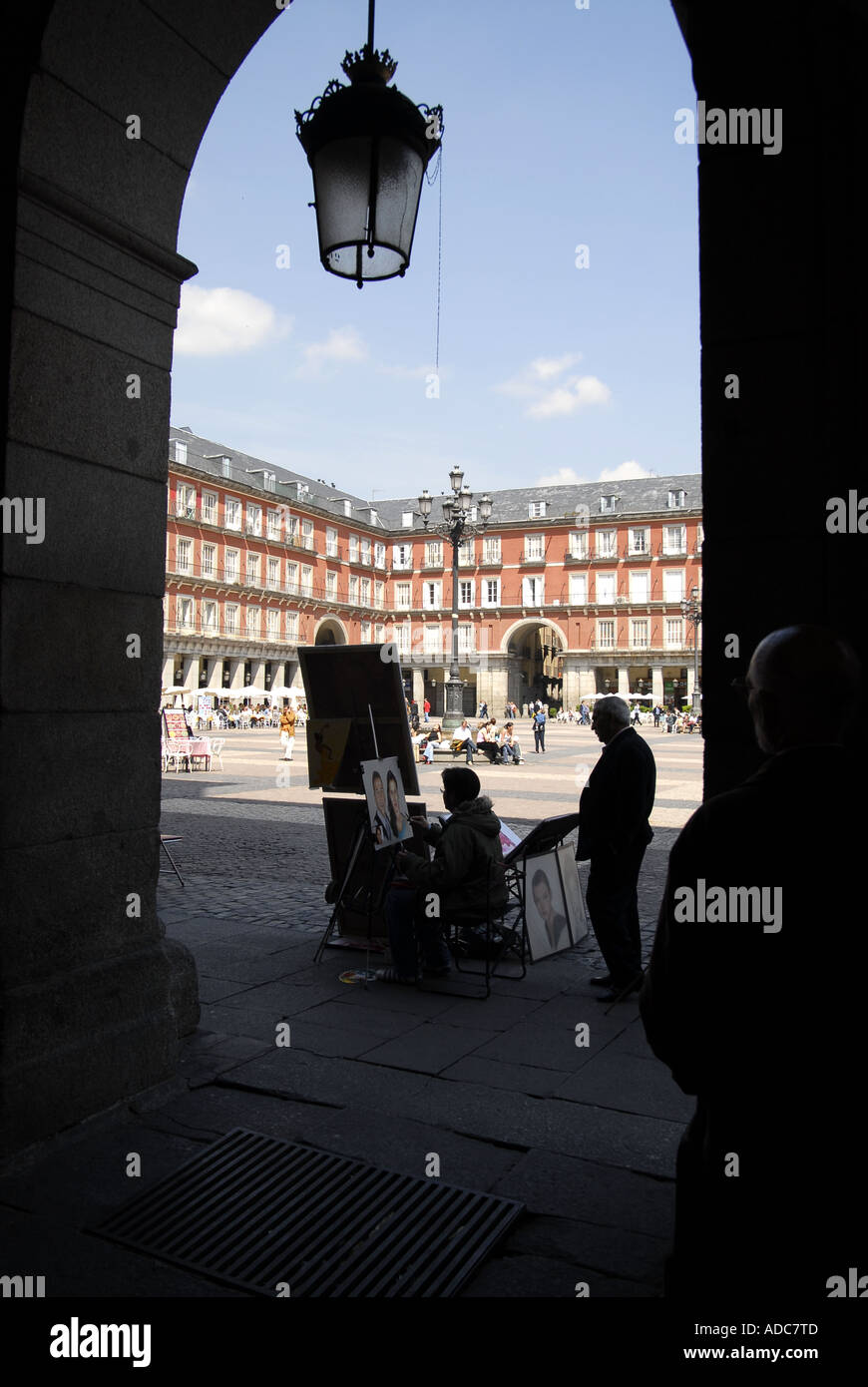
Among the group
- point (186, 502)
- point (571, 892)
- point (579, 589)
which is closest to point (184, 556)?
point (186, 502)

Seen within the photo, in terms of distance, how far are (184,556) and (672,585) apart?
1162 inches

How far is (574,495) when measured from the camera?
64.0 metres

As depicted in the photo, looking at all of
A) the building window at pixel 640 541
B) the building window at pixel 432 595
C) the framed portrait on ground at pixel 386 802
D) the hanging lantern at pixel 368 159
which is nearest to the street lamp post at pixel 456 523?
the framed portrait on ground at pixel 386 802

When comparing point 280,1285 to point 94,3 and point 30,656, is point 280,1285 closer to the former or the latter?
point 30,656

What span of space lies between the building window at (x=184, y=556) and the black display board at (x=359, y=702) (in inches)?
1825

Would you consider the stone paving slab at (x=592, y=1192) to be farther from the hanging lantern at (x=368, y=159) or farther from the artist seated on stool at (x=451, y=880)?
the hanging lantern at (x=368, y=159)

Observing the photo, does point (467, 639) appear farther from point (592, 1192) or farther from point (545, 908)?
point (592, 1192)

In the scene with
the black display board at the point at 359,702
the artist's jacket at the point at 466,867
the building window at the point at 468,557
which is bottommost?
the artist's jacket at the point at 466,867

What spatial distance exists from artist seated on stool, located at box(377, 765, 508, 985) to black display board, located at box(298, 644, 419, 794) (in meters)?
0.51

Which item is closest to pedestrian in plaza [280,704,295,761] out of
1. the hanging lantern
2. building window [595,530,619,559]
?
the hanging lantern

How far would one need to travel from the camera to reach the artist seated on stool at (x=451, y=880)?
504 centimetres

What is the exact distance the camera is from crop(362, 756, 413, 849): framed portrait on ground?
5199 mm

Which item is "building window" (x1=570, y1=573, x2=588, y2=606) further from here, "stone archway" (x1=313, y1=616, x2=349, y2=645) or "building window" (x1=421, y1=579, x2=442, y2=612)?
"stone archway" (x1=313, y1=616, x2=349, y2=645)
